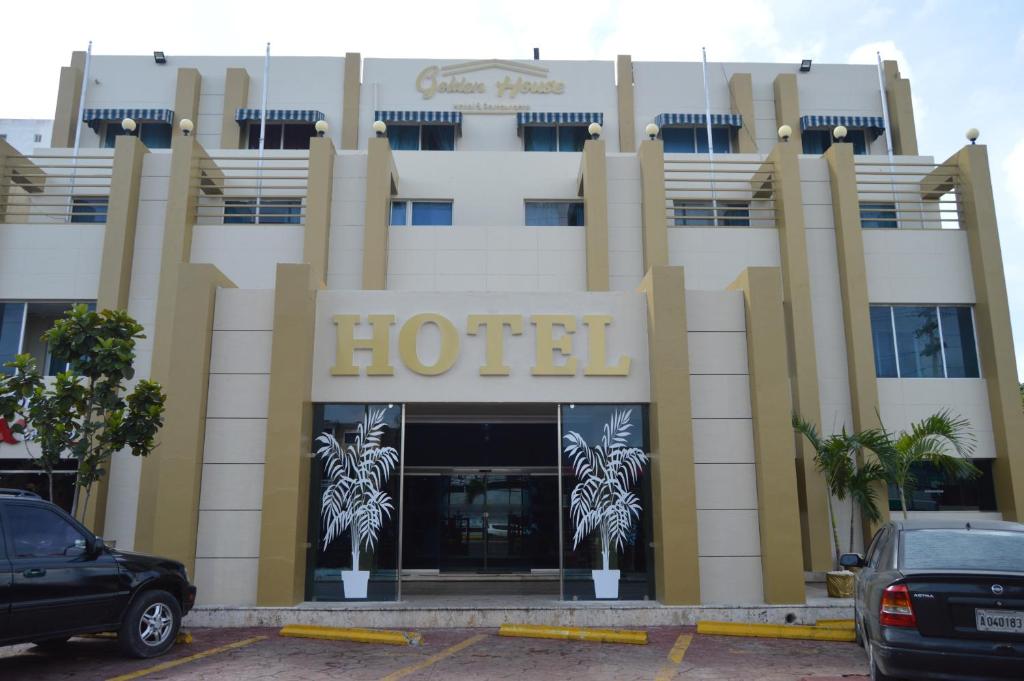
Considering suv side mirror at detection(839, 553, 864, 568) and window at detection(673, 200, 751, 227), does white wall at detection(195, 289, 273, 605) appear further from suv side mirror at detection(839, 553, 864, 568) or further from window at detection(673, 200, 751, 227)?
window at detection(673, 200, 751, 227)

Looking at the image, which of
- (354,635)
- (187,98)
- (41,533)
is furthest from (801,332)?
(187,98)

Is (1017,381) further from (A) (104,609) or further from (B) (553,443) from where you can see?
(A) (104,609)

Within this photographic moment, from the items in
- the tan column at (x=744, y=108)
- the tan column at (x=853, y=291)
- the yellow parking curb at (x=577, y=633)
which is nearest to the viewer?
the yellow parking curb at (x=577, y=633)

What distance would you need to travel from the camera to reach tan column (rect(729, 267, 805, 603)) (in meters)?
10.9

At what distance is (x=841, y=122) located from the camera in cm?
2228

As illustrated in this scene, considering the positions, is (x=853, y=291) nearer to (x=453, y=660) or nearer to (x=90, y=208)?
(x=453, y=660)

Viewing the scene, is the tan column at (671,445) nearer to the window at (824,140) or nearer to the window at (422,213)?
the window at (422,213)

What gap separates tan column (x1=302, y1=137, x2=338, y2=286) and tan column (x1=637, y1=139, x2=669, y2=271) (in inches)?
267

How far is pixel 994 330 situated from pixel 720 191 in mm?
6366

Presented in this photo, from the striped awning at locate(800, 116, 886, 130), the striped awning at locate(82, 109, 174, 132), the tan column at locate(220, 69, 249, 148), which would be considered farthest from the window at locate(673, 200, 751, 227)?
the striped awning at locate(82, 109, 174, 132)

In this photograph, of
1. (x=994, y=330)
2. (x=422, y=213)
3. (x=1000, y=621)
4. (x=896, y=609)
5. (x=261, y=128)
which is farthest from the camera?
(x=261, y=128)

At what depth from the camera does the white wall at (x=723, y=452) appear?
36.4 ft

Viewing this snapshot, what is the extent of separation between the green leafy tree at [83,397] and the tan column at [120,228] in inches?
207

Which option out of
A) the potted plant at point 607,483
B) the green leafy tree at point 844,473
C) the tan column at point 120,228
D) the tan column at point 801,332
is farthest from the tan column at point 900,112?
the tan column at point 120,228
